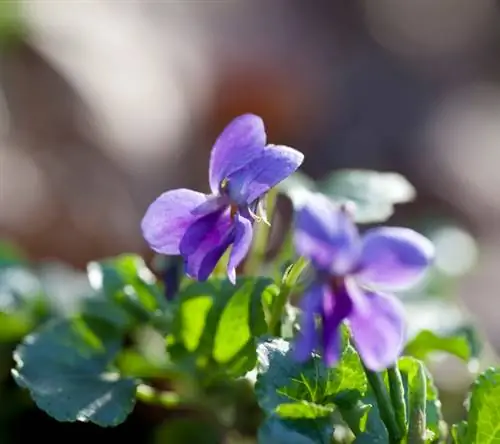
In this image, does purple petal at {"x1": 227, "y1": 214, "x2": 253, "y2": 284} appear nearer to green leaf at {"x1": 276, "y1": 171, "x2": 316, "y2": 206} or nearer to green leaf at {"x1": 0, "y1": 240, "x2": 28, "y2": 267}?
green leaf at {"x1": 276, "y1": 171, "x2": 316, "y2": 206}

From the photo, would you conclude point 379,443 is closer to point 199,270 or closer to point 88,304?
point 199,270

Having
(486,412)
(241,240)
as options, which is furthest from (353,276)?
(486,412)

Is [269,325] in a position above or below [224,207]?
below

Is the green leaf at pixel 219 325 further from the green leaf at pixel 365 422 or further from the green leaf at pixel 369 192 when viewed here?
the green leaf at pixel 369 192

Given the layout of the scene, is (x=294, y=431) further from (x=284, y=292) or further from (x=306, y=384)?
(x=284, y=292)

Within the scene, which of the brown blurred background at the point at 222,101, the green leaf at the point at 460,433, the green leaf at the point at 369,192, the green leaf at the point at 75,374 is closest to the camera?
the green leaf at the point at 460,433

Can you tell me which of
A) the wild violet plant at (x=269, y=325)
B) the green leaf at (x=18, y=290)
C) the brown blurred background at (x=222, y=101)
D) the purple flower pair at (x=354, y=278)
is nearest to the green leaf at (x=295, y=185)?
the wild violet plant at (x=269, y=325)

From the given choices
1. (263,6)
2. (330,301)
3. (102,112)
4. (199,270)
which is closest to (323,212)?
(330,301)
